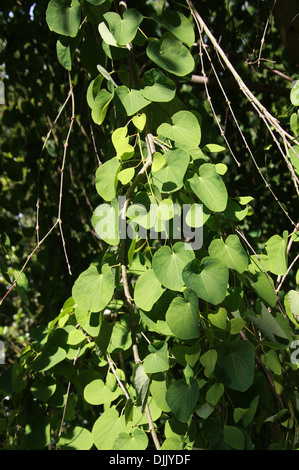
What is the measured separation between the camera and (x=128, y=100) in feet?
2.56

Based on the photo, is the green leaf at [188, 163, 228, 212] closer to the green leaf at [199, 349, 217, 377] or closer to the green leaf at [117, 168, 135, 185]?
the green leaf at [117, 168, 135, 185]

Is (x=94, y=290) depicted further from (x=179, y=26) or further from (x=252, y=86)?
(x=252, y=86)

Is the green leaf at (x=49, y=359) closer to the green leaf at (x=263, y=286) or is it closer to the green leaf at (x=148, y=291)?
the green leaf at (x=148, y=291)

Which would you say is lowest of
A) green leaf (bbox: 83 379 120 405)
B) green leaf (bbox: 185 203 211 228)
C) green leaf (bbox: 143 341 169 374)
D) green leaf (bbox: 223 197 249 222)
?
green leaf (bbox: 83 379 120 405)

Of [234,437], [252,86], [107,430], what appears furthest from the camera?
[252,86]

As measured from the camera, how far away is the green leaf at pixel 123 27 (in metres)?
0.75

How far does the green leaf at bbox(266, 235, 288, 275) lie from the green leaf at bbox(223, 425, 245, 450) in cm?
27

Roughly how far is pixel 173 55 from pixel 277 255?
1.23ft

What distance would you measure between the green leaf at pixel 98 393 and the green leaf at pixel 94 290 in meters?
0.17

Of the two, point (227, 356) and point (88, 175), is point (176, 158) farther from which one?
point (88, 175)

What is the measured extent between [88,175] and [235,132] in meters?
0.66

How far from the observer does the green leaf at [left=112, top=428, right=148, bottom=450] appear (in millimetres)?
741

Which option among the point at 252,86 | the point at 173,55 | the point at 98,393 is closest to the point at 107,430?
the point at 98,393

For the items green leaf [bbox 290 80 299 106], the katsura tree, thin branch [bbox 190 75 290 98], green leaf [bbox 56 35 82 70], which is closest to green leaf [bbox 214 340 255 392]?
the katsura tree
